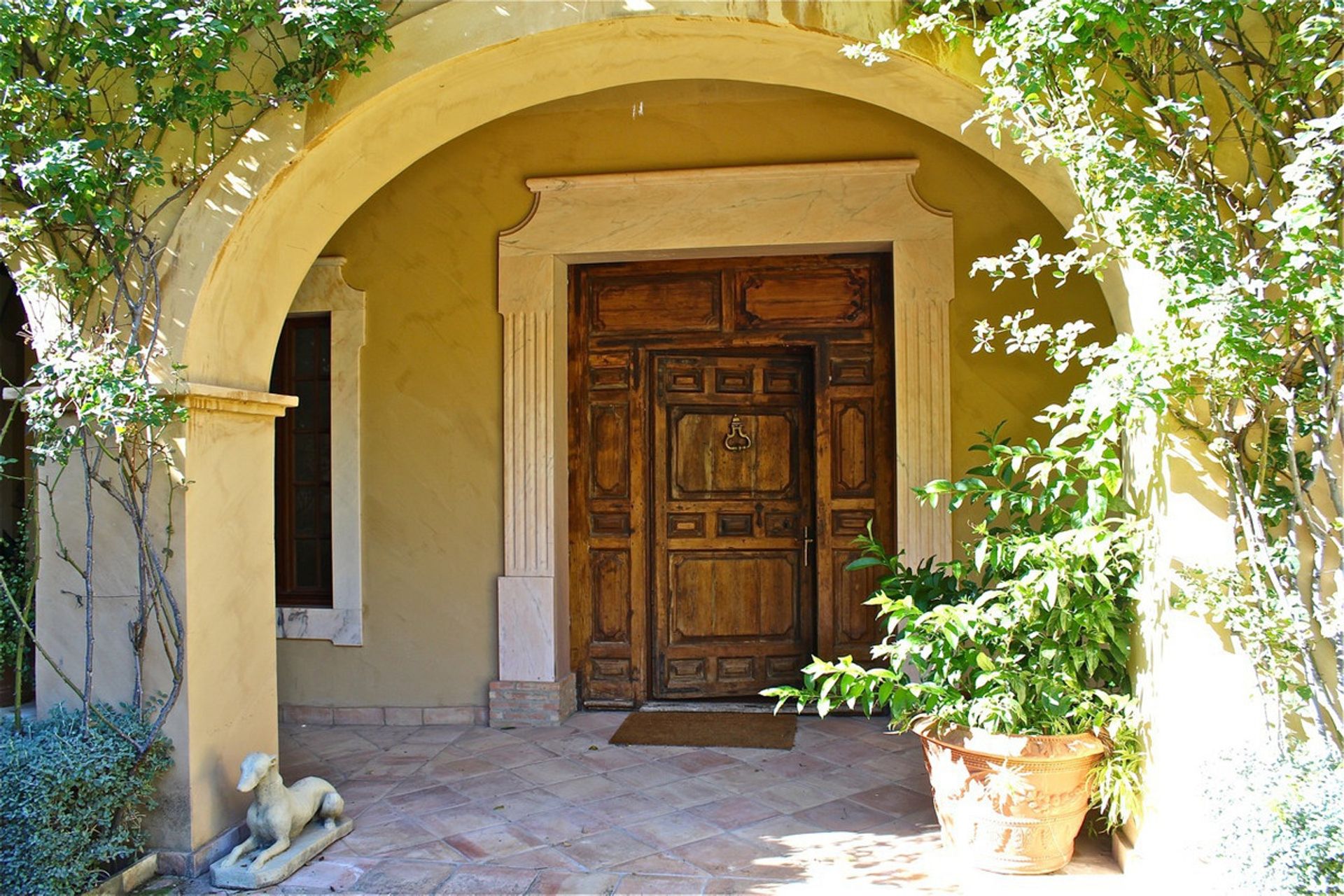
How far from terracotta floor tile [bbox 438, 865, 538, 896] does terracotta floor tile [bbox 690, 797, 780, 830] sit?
33.4 inches

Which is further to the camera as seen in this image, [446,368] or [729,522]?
[729,522]

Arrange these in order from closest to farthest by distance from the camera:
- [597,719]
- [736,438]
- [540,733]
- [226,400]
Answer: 1. [226,400]
2. [540,733]
3. [597,719]
4. [736,438]

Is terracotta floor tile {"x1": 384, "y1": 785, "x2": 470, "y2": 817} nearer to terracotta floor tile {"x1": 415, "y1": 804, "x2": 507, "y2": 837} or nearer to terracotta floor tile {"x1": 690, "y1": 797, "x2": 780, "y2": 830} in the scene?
terracotta floor tile {"x1": 415, "y1": 804, "x2": 507, "y2": 837}

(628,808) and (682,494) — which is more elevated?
(682,494)

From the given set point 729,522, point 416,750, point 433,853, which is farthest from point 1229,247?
point 416,750

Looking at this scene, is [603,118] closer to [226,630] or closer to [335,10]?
[335,10]

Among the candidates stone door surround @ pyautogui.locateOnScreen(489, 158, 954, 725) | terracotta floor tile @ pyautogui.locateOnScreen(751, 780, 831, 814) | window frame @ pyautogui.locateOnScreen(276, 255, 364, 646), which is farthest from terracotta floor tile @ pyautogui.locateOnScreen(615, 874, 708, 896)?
window frame @ pyautogui.locateOnScreen(276, 255, 364, 646)

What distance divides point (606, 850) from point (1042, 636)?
1.81m

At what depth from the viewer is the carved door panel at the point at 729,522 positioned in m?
6.02

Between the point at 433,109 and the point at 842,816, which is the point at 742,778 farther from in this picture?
the point at 433,109

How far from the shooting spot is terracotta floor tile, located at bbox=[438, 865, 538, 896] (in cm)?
361

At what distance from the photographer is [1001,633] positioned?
356 cm

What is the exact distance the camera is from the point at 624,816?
14.2 feet

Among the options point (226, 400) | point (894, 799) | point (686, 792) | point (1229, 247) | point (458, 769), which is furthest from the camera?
point (458, 769)
